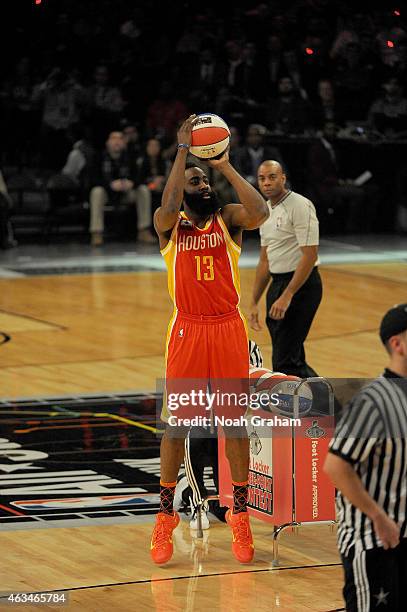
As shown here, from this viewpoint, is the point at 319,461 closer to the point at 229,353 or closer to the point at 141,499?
the point at 229,353

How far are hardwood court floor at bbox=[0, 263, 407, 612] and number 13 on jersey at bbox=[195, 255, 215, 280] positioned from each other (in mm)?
1497

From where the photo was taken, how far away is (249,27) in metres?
24.5

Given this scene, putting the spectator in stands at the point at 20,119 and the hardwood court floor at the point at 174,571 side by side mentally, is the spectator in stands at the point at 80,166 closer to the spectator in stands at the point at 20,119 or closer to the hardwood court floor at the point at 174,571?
the spectator in stands at the point at 20,119

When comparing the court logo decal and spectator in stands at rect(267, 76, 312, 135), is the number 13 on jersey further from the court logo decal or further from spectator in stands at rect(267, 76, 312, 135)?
spectator in stands at rect(267, 76, 312, 135)

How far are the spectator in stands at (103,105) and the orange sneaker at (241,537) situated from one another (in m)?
15.9

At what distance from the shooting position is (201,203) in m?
7.32

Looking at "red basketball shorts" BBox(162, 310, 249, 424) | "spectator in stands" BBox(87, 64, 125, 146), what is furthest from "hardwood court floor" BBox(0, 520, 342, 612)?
"spectator in stands" BBox(87, 64, 125, 146)

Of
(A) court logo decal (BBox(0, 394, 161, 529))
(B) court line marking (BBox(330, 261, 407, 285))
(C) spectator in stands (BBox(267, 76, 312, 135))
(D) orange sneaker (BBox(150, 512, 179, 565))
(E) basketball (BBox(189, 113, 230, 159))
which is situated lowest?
(B) court line marking (BBox(330, 261, 407, 285))

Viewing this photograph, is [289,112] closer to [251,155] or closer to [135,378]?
[251,155]

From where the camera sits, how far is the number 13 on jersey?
7270 mm

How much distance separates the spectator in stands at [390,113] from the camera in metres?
23.6

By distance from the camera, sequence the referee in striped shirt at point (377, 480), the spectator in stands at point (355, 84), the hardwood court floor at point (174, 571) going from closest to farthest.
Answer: the referee in striped shirt at point (377, 480) → the hardwood court floor at point (174, 571) → the spectator in stands at point (355, 84)

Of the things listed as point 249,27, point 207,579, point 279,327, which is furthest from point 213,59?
point 207,579

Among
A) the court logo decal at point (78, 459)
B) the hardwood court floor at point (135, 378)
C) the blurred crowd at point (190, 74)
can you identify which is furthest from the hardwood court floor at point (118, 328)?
the blurred crowd at point (190, 74)
